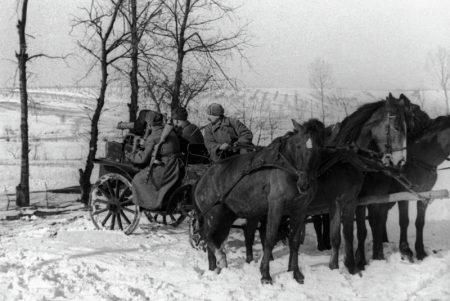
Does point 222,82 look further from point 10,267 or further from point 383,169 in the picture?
point 10,267

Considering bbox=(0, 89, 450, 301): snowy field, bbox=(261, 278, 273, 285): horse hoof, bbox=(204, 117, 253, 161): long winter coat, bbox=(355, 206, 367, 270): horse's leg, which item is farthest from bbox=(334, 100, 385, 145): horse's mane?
bbox=(261, 278, 273, 285): horse hoof

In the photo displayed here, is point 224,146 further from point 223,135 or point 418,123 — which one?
point 418,123

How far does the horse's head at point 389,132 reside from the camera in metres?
6.82

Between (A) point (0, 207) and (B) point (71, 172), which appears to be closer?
(A) point (0, 207)

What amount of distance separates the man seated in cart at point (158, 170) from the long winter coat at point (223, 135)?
840mm

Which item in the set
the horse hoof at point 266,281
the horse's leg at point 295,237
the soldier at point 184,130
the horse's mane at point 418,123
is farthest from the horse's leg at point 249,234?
the horse's mane at point 418,123

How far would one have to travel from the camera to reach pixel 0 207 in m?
13.4

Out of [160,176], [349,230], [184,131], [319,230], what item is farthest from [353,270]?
[184,131]

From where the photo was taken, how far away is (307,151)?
5.80 m

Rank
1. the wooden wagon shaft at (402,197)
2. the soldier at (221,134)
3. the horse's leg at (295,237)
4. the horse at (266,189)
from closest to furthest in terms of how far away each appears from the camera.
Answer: the horse at (266,189) → the horse's leg at (295,237) → the wooden wagon shaft at (402,197) → the soldier at (221,134)

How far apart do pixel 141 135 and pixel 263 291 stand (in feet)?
15.6

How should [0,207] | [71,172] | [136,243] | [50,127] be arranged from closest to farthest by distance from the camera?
[136,243]
[0,207]
[71,172]
[50,127]

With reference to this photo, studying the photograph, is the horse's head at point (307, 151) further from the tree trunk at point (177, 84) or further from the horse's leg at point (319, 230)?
the tree trunk at point (177, 84)

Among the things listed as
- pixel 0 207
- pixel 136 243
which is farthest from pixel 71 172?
pixel 136 243
